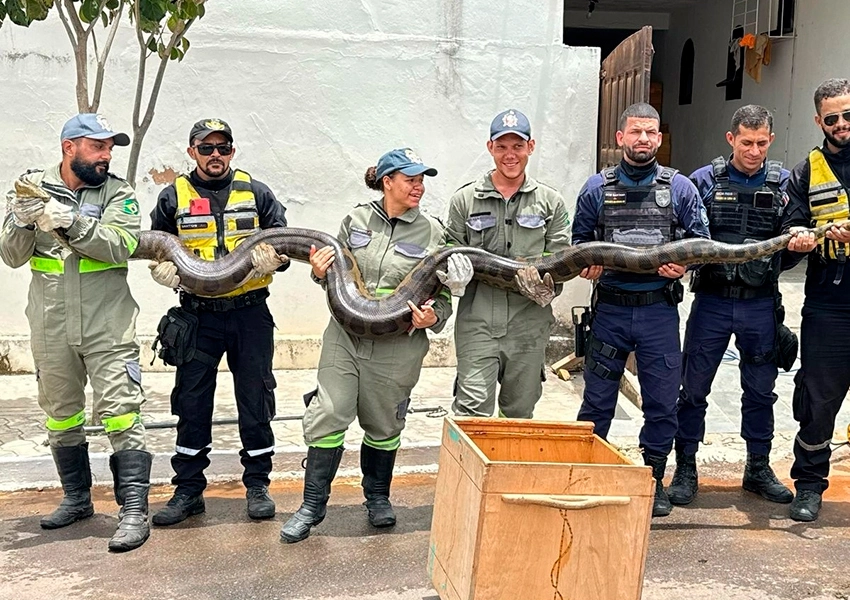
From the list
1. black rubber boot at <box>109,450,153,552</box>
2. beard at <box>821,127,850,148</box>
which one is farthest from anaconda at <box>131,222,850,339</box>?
black rubber boot at <box>109,450,153,552</box>

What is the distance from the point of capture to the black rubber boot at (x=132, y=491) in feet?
16.9

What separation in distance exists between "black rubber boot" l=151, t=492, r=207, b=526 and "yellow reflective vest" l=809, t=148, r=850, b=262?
4.09m

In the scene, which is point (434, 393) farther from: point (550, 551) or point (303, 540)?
point (550, 551)

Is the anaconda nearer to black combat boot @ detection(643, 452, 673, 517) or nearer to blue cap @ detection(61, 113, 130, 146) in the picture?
blue cap @ detection(61, 113, 130, 146)

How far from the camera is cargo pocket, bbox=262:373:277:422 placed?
5656 mm

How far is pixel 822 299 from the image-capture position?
5.68m

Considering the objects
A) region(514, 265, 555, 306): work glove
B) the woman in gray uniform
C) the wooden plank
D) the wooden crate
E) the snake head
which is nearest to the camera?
the wooden crate

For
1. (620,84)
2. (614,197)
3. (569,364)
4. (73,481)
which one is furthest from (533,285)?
(620,84)

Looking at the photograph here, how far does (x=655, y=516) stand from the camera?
5.72m

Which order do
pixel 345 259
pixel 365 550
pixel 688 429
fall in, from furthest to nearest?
pixel 688 429 < pixel 345 259 < pixel 365 550

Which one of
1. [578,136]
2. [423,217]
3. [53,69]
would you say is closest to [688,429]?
[423,217]

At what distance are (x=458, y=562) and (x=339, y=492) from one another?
7.76ft

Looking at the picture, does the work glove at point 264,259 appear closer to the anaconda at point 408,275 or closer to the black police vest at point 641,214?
the anaconda at point 408,275

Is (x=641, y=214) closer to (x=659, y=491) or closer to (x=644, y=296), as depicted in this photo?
(x=644, y=296)
